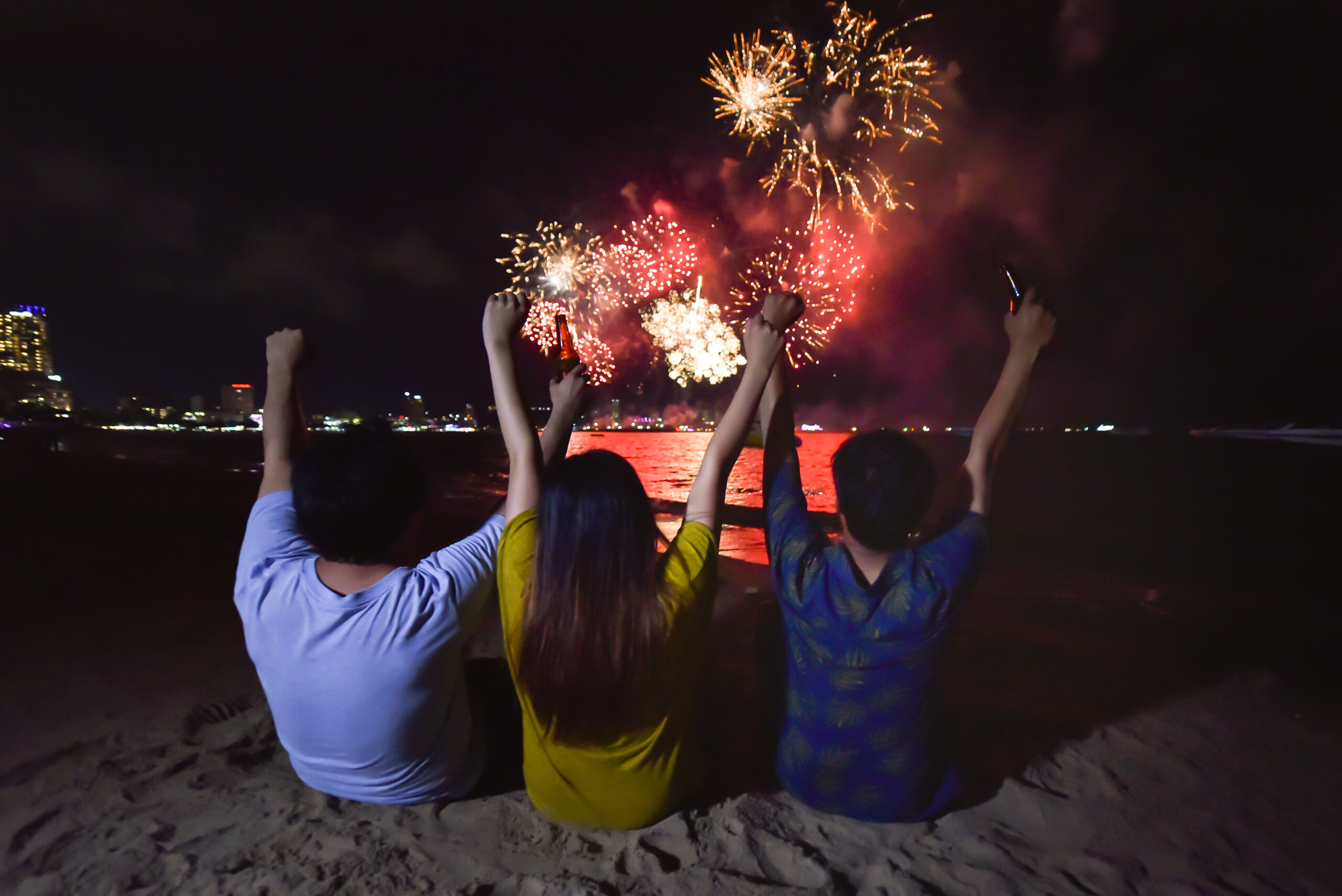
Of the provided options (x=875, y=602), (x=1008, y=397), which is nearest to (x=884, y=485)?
(x=875, y=602)

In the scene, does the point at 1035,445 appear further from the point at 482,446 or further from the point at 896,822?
the point at 896,822

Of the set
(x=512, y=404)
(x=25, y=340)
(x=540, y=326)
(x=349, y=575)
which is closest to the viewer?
(x=349, y=575)

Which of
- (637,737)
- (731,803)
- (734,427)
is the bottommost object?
(731,803)

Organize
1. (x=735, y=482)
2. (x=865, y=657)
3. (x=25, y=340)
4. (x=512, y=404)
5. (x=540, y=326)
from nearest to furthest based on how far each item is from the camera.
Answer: (x=865, y=657), (x=512, y=404), (x=540, y=326), (x=735, y=482), (x=25, y=340)

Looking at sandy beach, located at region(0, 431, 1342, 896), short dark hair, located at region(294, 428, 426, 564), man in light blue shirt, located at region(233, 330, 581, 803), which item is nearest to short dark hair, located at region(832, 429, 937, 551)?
sandy beach, located at region(0, 431, 1342, 896)

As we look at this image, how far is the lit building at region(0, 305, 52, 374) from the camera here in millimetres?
89875

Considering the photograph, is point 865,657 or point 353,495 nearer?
point 353,495

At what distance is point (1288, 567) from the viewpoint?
42.0 feet

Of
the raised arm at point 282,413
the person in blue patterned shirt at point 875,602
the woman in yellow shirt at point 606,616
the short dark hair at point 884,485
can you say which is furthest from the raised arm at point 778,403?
the raised arm at point 282,413

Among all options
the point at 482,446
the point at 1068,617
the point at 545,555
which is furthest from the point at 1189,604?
the point at 482,446

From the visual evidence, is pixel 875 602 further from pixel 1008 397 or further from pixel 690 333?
pixel 690 333

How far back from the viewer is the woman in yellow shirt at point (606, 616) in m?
2.14

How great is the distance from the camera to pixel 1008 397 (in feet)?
9.12

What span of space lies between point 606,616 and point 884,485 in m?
1.09
